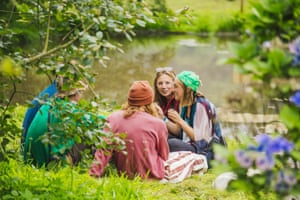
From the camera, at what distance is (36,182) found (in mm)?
3553

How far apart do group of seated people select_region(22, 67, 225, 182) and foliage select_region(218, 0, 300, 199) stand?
2589 millimetres

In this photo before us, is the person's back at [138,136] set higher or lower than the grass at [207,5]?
lower

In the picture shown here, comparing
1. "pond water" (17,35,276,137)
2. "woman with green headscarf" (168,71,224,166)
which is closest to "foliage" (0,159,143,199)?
"woman with green headscarf" (168,71,224,166)

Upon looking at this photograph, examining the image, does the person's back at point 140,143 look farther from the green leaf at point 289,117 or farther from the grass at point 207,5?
the grass at point 207,5

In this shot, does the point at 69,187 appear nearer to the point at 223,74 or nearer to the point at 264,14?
the point at 264,14

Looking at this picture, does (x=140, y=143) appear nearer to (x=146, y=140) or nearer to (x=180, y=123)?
(x=146, y=140)

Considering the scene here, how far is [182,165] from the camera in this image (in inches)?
190

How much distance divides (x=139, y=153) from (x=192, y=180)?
47cm

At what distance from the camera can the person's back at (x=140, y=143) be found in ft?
15.0

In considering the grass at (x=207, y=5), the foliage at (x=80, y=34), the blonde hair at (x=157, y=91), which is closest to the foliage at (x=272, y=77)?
the foliage at (x=80, y=34)

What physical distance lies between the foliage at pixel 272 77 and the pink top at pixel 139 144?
279cm

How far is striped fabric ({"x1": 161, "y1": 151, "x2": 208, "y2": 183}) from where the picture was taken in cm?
471

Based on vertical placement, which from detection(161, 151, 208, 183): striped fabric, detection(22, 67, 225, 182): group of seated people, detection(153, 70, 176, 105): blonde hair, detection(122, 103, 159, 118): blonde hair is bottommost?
detection(161, 151, 208, 183): striped fabric

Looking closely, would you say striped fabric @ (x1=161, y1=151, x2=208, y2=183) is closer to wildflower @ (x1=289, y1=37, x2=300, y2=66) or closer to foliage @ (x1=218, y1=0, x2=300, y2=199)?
foliage @ (x1=218, y1=0, x2=300, y2=199)
